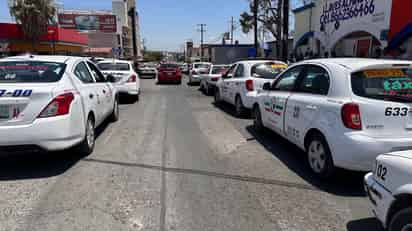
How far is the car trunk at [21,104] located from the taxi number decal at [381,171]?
3.92 meters

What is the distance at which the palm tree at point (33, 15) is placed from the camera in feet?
83.9

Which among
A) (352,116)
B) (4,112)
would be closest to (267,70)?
(352,116)

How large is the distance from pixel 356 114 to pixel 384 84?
0.55m

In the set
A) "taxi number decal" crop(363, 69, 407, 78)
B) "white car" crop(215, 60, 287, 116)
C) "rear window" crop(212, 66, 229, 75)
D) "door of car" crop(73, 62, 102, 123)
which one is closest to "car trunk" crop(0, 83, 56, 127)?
"door of car" crop(73, 62, 102, 123)

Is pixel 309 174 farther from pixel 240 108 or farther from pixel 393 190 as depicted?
pixel 240 108

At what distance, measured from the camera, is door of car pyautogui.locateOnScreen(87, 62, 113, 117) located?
19.5ft

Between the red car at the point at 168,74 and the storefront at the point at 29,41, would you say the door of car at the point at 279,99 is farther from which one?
the storefront at the point at 29,41

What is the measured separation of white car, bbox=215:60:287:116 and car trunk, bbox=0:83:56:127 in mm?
4937

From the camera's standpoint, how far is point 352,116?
338 centimetres

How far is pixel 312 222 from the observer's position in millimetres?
2938

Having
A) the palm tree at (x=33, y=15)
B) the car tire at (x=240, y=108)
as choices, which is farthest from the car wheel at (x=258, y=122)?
the palm tree at (x=33, y=15)

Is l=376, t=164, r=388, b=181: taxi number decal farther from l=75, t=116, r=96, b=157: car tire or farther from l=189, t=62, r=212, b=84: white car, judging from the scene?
l=189, t=62, r=212, b=84: white car

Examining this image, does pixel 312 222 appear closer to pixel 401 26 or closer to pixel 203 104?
pixel 203 104

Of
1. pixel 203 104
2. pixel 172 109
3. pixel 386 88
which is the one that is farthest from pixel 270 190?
pixel 203 104
